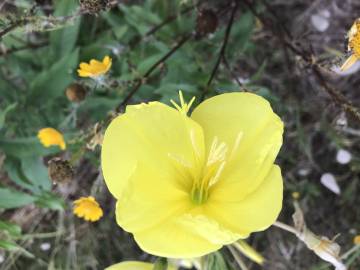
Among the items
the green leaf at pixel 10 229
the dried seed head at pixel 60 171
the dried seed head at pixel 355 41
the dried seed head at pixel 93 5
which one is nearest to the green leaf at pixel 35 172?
the green leaf at pixel 10 229

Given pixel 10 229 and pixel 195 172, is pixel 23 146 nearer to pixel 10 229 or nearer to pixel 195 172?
pixel 10 229

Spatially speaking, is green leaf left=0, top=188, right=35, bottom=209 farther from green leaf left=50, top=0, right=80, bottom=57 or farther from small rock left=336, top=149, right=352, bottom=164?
small rock left=336, top=149, right=352, bottom=164

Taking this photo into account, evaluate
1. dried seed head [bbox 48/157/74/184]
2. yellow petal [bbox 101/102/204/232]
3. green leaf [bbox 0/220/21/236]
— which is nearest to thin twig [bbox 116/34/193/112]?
dried seed head [bbox 48/157/74/184]

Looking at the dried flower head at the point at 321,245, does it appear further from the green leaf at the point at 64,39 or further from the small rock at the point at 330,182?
the green leaf at the point at 64,39

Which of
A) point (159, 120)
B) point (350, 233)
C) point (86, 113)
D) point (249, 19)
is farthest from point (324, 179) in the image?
point (159, 120)

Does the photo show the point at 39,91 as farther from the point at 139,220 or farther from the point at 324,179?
the point at 324,179

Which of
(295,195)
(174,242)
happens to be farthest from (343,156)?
(174,242)
